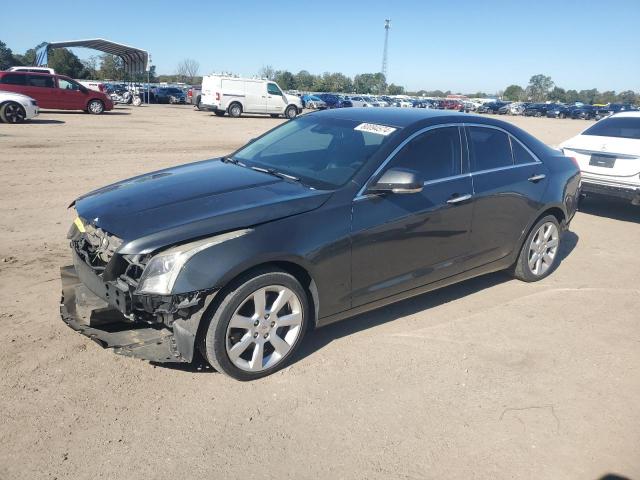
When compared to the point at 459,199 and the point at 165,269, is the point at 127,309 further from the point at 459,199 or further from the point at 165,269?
the point at 459,199

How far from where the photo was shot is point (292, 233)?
340 centimetres

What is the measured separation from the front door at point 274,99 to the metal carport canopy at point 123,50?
1475 cm

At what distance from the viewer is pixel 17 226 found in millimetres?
6336

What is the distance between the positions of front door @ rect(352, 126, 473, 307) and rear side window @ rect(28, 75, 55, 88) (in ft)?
73.8

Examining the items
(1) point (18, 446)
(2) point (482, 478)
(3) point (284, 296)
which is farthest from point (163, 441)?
(2) point (482, 478)

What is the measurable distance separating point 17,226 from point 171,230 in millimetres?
4244

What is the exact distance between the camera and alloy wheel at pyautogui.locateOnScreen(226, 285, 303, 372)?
3314 mm

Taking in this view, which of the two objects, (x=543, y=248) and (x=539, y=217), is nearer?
(x=539, y=217)

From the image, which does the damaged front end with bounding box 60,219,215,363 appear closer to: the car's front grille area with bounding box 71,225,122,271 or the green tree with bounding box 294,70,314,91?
the car's front grille area with bounding box 71,225,122,271

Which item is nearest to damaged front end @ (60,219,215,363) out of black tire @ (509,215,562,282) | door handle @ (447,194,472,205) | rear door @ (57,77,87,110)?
door handle @ (447,194,472,205)

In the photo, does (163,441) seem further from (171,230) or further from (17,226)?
(17,226)

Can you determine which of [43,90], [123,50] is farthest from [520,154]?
[123,50]

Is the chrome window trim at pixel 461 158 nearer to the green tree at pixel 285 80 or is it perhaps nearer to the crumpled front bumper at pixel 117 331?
the crumpled front bumper at pixel 117 331

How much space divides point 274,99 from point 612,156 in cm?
2299
